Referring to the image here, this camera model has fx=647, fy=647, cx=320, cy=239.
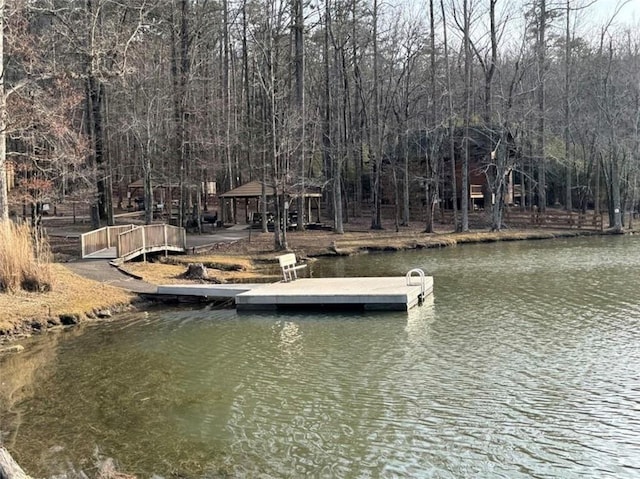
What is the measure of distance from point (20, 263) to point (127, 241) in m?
5.68

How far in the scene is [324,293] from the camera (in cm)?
1480

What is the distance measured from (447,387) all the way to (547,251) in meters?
19.9

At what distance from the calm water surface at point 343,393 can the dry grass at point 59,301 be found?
746 mm

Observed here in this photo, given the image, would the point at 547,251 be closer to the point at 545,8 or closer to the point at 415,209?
the point at 415,209

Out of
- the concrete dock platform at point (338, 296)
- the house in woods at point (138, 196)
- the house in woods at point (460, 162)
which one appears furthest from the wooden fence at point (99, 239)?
the house in woods at point (460, 162)

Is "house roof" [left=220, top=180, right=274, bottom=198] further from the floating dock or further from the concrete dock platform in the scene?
the concrete dock platform

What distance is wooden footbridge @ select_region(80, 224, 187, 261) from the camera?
19359 millimetres

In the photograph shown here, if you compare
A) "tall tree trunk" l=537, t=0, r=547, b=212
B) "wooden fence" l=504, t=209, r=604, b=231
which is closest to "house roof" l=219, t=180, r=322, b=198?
"wooden fence" l=504, t=209, r=604, b=231

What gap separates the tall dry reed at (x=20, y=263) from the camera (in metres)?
13.5

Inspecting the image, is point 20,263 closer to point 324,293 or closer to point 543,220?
point 324,293

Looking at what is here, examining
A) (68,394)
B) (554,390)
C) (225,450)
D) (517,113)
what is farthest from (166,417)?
(517,113)

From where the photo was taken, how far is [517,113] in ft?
121

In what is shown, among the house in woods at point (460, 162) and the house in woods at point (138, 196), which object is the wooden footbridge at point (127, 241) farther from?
the house in woods at point (460, 162)

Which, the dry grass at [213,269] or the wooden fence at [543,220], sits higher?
the wooden fence at [543,220]
